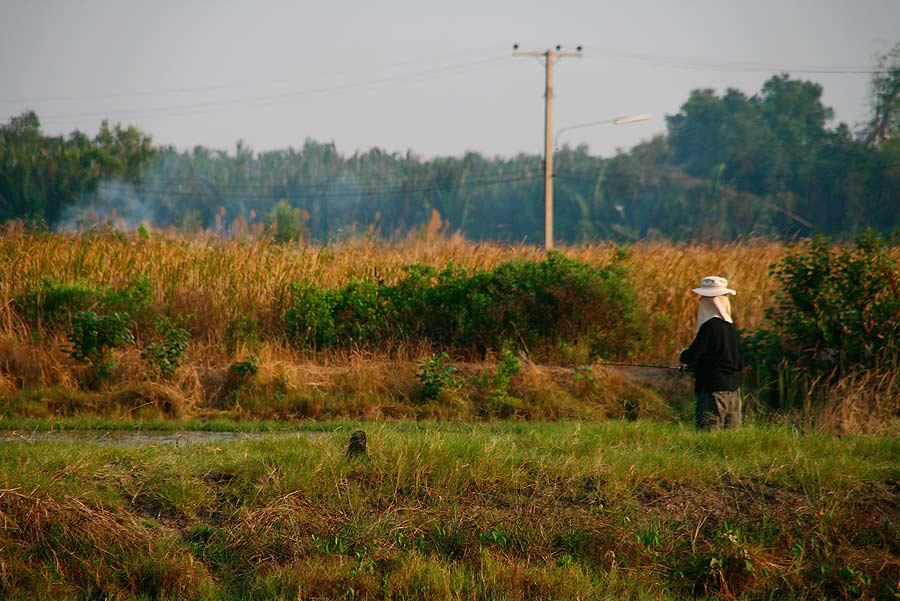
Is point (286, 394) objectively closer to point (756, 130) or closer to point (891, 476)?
point (891, 476)

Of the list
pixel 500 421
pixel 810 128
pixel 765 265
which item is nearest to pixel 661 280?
pixel 765 265

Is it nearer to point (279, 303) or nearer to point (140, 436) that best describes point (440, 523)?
point (140, 436)

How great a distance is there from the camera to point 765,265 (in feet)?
53.6

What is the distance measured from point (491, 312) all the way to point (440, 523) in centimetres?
747

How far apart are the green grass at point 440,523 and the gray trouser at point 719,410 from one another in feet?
5.25

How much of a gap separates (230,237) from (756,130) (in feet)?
147

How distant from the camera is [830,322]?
1126cm

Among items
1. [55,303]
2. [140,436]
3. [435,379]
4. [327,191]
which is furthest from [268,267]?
[327,191]

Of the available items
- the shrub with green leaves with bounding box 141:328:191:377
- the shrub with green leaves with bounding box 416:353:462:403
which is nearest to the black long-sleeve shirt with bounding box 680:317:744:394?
the shrub with green leaves with bounding box 416:353:462:403

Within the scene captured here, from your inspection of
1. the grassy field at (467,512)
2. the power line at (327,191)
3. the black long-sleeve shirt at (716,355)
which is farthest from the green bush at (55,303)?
the power line at (327,191)

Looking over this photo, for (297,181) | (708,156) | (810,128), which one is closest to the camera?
(810,128)

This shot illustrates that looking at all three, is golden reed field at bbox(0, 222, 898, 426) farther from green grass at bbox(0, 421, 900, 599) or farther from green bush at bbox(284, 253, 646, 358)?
green grass at bbox(0, 421, 900, 599)

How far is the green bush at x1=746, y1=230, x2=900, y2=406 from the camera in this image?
11055mm

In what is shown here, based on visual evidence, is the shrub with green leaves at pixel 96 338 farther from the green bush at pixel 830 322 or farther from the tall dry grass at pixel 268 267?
the green bush at pixel 830 322
